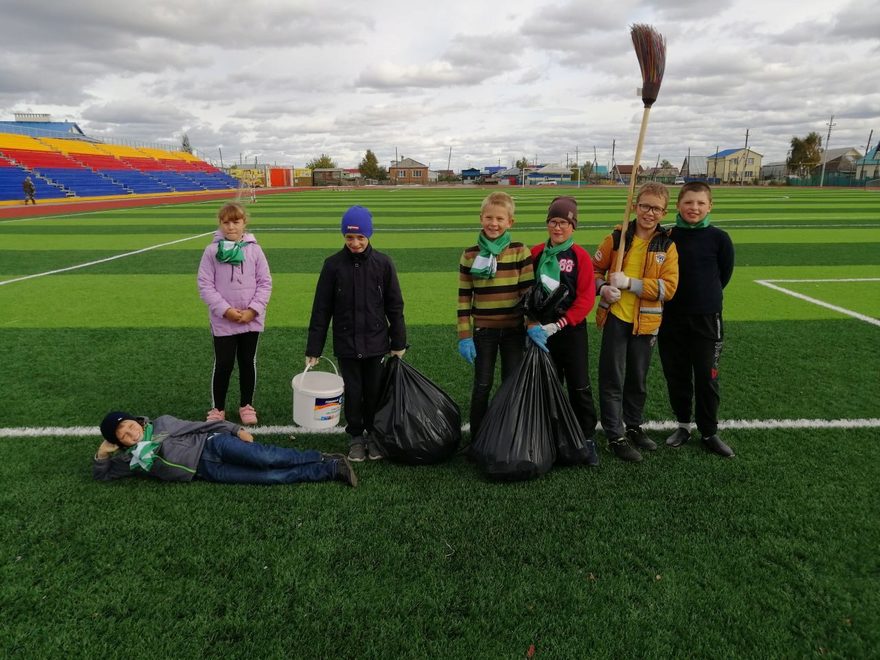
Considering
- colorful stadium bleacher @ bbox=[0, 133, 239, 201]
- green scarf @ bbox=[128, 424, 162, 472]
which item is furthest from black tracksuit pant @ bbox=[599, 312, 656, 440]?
colorful stadium bleacher @ bbox=[0, 133, 239, 201]

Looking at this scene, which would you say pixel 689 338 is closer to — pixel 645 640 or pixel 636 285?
pixel 636 285

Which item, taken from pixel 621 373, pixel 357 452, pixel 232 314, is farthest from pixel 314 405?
pixel 621 373

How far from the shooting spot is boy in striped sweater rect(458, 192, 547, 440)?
3244 millimetres

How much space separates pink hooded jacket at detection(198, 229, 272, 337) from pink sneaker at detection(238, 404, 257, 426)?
571mm

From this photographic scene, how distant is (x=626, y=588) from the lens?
2439 millimetres

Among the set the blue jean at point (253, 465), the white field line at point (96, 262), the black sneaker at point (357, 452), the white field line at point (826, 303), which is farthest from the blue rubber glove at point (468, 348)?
the white field line at point (96, 262)

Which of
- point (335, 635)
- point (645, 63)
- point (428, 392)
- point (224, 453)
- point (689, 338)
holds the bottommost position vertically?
point (335, 635)

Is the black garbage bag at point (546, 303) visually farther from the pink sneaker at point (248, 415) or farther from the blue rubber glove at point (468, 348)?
the pink sneaker at point (248, 415)

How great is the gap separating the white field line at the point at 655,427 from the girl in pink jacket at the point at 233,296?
38cm

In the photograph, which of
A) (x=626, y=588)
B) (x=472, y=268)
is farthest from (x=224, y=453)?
(x=626, y=588)

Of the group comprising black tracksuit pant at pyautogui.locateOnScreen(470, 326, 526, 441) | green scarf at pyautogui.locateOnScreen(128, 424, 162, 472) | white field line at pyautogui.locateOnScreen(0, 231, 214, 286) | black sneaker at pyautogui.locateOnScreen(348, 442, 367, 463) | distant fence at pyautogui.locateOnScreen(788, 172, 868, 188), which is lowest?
black sneaker at pyautogui.locateOnScreen(348, 442, 367, 463)

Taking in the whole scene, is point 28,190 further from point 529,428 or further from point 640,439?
point 640,439

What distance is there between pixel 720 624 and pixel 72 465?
357 centimetres

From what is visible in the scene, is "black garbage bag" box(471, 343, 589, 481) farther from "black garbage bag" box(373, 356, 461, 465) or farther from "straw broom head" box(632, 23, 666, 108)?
"straw broom head" box(632, 23, 666, 108)
